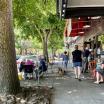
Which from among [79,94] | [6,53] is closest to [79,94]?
[79,94]

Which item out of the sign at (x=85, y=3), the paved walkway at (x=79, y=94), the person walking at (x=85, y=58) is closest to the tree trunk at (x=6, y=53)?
the paved walkway at (x=79, y=94)

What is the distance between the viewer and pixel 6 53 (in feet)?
39.9

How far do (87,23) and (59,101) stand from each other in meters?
11.4

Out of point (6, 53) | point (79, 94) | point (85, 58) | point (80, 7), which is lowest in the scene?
point (79, 94)

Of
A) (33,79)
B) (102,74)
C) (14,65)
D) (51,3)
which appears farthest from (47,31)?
(14,65)

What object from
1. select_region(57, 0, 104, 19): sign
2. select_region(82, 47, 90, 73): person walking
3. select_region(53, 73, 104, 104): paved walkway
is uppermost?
select_region(57, 0, 104, 19): sign

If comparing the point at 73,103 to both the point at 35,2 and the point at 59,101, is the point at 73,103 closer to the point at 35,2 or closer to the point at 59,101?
the point at 59,101

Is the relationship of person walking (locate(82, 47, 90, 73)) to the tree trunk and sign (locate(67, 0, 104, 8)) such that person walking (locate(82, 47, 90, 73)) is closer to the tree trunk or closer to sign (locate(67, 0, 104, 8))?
the tree trunk

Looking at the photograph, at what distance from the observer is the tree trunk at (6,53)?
12102 millimetres

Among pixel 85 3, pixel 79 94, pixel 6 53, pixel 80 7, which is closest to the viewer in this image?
pixel 85 3

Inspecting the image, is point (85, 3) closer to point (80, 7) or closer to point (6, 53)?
point (80, 7)

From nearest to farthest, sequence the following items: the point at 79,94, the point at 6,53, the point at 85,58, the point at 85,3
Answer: the point at 85,3
the point at 6,53
the point at 79,94
the point at 85,58

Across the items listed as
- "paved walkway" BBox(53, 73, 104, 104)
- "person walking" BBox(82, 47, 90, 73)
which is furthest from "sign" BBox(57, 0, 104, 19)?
"person walking" BBox(82, 47, 90, 73)

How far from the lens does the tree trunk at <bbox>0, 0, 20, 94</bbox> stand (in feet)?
39.7
